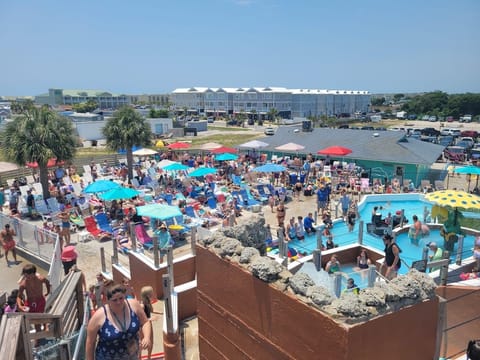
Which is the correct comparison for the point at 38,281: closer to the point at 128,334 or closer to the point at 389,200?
the point at 128,334

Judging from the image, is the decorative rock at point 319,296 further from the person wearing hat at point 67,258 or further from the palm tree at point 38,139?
the palm tree at point 38,139

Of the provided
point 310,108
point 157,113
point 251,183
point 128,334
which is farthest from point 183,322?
point 310,108

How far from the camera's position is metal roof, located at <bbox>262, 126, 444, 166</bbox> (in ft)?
64.7

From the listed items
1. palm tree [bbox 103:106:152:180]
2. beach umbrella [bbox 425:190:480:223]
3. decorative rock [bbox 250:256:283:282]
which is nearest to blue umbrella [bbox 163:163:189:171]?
palm tree [bbox 103:106:152:180]

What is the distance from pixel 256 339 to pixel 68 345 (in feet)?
7.31

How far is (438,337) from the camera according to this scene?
13.2 feet

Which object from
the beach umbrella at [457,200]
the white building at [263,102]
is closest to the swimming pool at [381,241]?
the beach umbrella at [457,200]

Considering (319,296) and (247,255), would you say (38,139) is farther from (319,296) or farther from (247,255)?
(319,296)

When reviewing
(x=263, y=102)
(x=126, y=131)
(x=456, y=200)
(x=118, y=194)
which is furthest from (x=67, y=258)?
(x=263, y=102)

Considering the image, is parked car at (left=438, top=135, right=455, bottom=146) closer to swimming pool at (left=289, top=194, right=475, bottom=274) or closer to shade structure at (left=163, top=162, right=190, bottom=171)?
swimming pool at (left=289, top=194, right=475, bottom=274)

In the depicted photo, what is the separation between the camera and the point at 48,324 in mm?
5230

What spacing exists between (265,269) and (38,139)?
47.2 feet

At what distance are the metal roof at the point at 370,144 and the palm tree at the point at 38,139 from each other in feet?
42.0

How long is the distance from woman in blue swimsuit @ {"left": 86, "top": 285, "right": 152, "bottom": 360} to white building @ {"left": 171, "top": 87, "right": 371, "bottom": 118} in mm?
80406
